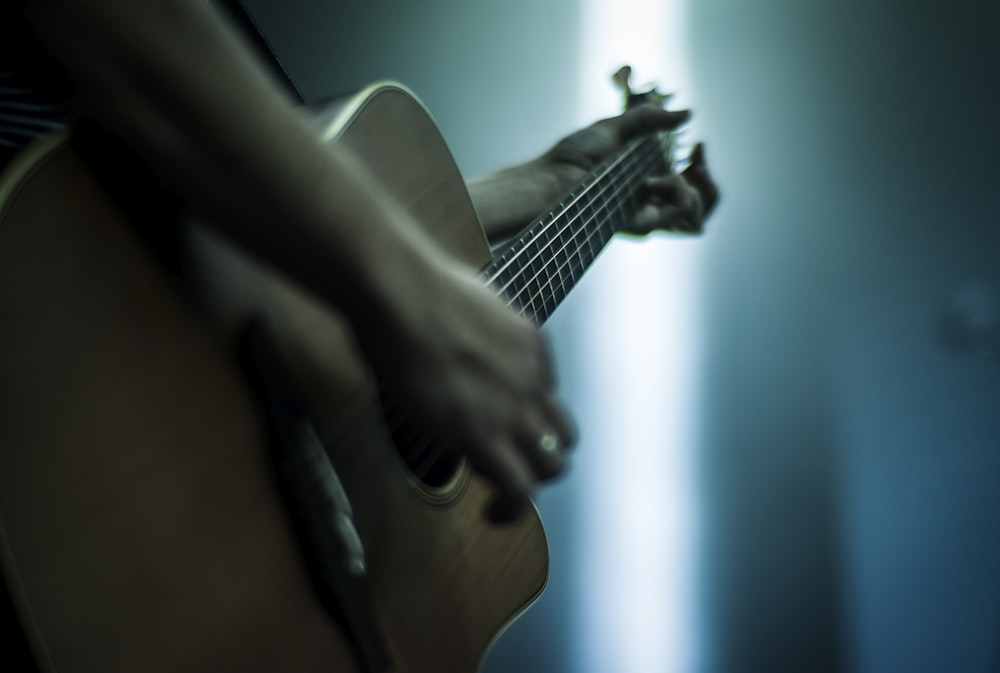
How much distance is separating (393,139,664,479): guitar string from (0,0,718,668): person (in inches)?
5.9

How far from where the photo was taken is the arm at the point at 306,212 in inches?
10.3

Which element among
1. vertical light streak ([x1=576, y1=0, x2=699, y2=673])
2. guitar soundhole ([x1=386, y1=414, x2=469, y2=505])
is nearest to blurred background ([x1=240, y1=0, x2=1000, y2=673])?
vertical light streak ([x1=576, y1=0, x2=699, y2=673])

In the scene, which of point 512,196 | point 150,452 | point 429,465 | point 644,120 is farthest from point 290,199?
point 644,120

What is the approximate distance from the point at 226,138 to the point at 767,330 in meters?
0.95

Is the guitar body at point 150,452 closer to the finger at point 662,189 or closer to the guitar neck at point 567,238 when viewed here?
the guitar neck at point 567,238

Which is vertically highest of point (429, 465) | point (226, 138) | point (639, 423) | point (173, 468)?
point (226, 138)

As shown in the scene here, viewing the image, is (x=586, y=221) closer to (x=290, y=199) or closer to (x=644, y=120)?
(x=644, y=120)

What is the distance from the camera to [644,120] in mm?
907

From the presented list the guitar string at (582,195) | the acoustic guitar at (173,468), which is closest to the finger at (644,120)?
the guitar string at (582,195)

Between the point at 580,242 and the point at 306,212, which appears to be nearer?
the point at 306,212

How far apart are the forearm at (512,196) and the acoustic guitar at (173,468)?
1.32 feet

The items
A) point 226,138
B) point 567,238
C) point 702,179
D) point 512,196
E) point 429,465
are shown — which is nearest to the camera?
point 226,138

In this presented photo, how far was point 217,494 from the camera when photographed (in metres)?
0.33

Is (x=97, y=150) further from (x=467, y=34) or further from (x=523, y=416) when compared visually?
(x=467, y=34)
